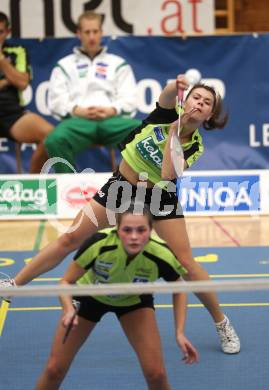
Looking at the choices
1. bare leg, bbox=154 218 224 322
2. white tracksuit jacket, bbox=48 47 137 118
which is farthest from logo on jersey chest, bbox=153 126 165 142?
white tracksuit jacket, bbox=48 47 137 118

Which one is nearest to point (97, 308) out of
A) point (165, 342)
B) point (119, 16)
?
point (165, 342)

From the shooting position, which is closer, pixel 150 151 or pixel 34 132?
pixel 150 151

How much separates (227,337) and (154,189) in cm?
106

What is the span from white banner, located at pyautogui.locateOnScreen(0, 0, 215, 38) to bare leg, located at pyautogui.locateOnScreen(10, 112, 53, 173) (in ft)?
5.24

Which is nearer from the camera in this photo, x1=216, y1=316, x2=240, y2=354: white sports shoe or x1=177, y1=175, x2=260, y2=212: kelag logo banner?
x1=216, y1=316, x2=240, y2=354: white sports shoe

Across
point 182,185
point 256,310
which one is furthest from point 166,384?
point 182,185

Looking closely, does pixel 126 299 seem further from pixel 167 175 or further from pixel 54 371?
pixel 167 175

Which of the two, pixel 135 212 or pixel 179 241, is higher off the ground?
pixel 135 212

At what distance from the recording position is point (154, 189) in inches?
212

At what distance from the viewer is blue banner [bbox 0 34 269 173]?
10141 millimetres

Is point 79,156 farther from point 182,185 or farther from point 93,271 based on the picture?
point 93,271

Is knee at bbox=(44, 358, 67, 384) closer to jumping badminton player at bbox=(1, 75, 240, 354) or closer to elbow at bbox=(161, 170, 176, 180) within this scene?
jumping badminton player at bbox=(1, 75, 240, 354)

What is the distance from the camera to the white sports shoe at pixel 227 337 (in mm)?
5668

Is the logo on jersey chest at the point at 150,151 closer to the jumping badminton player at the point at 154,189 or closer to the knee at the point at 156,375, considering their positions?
the jumping badminton player at the point at 154,189
